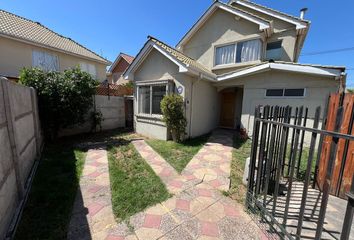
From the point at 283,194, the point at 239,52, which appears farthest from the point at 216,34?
the point at 283,194

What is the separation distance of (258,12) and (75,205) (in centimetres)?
1306

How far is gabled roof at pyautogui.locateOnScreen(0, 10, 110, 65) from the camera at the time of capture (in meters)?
10.5

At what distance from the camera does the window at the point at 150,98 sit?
8164 mm

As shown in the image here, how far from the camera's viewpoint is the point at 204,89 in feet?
28.6

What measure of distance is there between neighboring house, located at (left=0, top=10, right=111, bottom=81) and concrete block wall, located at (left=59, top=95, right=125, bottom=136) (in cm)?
463

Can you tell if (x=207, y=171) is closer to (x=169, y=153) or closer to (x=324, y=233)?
(x=169, y=153)

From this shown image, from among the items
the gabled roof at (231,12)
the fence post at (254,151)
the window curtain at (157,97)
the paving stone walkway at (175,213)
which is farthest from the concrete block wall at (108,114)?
the fence post at (254,151)

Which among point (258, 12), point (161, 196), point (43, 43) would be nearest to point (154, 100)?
point (161, 196)

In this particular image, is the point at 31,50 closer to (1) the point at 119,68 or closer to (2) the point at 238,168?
(1) the point at 119,68

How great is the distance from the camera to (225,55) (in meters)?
10.4

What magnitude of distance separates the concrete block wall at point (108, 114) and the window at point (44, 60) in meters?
6.01

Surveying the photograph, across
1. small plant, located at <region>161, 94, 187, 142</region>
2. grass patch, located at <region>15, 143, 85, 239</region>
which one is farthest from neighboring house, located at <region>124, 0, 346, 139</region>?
grass patch, located at <region>15, 143, 85, 239</region>

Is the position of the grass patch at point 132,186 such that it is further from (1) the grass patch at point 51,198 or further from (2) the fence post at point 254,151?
(2) the fence post at point 254,151

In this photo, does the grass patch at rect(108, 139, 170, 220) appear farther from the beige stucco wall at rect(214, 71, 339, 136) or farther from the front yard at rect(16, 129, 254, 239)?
the beige stucco wall at rect(214, 71, 339, 136)
